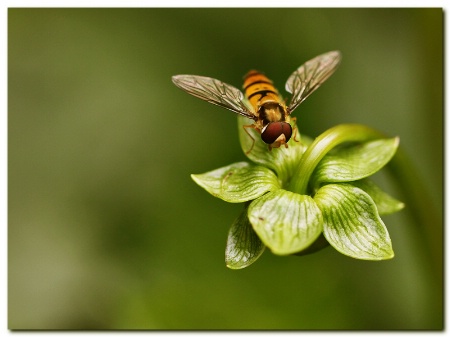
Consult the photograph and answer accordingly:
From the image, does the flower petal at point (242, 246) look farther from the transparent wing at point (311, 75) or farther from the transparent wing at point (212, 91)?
the transparent wing at point (311, 75)

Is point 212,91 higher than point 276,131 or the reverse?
higher

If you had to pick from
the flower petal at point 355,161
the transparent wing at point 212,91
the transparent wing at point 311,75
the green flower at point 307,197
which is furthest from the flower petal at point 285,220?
the transparent wing at point 311,75

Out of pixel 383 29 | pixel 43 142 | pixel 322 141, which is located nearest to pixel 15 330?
pixel 43 142

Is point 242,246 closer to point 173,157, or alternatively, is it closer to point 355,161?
point 355,161

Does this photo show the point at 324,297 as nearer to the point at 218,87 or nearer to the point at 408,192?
the point at 408,192

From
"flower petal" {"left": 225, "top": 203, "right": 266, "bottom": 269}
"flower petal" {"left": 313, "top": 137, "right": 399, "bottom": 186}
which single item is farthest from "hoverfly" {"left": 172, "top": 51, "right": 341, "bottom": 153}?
"flower petal" {"left": 225, "top": 203, "right": 266, "bottom": 269}

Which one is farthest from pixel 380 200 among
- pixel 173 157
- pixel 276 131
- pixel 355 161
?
pixel 173 157

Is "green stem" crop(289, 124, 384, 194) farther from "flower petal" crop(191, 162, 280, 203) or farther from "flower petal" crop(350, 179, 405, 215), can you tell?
"flower petal" crop(350, 179, 405, 215)
